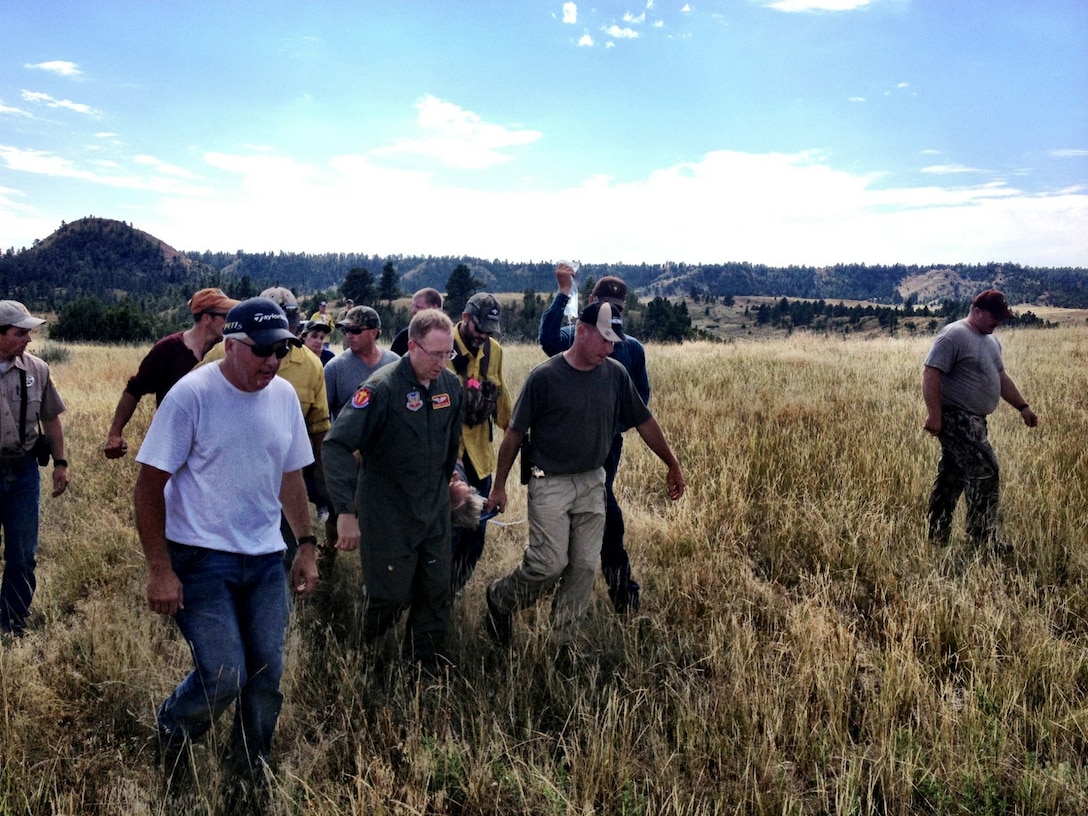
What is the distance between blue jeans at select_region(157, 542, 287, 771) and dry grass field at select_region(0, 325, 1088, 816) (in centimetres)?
21

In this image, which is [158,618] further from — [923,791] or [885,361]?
[885,361]

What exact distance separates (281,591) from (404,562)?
0.73m

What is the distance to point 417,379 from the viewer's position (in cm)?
330

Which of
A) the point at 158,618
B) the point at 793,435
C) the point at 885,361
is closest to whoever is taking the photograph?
the point at 158,618

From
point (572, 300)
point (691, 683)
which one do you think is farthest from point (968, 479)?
point (572, 300)

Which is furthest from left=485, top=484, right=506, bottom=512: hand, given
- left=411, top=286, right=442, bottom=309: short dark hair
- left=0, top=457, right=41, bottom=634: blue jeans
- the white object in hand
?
left=0, top=457, right=41, bottom=634: blue jeans

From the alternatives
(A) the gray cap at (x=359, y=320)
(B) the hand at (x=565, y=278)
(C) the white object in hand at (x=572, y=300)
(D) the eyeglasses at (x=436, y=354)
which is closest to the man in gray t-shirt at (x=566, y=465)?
(D) the eyeglasses at (x=436, y=354)

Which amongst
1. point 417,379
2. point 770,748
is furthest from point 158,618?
point 770,748

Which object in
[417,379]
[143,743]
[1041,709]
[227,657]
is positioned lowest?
[143,743]

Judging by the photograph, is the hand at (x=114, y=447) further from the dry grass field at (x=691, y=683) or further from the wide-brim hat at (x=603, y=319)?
the wide-brim hat at (x=603, y=319)

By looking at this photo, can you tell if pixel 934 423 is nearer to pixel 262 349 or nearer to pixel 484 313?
pixel 484 313

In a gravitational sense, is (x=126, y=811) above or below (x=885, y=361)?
below

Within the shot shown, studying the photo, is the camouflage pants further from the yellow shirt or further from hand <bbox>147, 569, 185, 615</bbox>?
hand <bbox>147, 569, 185, 615</bbox>

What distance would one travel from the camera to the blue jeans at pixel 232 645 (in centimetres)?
246
